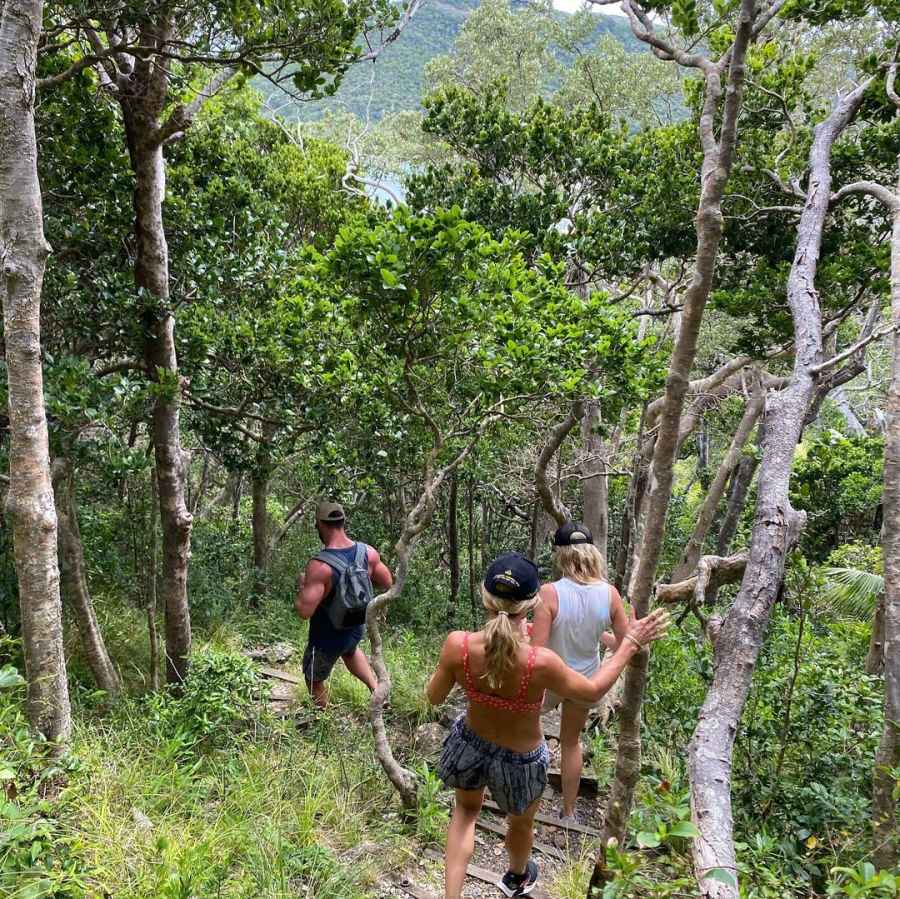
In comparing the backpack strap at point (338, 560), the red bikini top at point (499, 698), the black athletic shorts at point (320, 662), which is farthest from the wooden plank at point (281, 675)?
the red bikini top at point (499, 698)

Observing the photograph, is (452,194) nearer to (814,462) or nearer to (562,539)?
(562,539)

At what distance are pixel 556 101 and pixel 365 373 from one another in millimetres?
15105

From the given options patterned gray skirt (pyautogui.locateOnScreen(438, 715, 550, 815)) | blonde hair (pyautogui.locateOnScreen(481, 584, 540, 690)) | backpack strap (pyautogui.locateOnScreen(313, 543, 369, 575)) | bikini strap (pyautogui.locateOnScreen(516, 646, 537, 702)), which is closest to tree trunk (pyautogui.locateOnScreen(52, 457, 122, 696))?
backpack strap (pyautogui.locateOnScreen(313, 543, 369, 575))

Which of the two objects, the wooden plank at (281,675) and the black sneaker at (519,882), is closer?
the black sneaker at (519,882)

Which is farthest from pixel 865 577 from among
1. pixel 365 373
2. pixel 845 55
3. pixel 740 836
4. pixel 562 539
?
pixel 845 55

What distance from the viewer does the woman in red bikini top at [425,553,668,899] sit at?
2814mm

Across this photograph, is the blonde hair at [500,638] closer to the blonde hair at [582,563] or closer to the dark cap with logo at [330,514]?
the blonde hair at [582,563]

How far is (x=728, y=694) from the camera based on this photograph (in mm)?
3348

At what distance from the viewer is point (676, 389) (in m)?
2.86

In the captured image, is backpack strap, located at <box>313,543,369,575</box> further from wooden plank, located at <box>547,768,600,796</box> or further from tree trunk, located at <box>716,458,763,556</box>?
tree trunk, located at <box>716,458,763,556</box>

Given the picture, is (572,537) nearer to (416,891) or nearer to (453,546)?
(416,891)

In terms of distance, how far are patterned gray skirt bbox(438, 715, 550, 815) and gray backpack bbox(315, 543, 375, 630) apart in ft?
6.41

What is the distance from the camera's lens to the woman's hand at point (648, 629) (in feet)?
9.09

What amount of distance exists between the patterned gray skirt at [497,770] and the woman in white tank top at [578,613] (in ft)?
2.87
